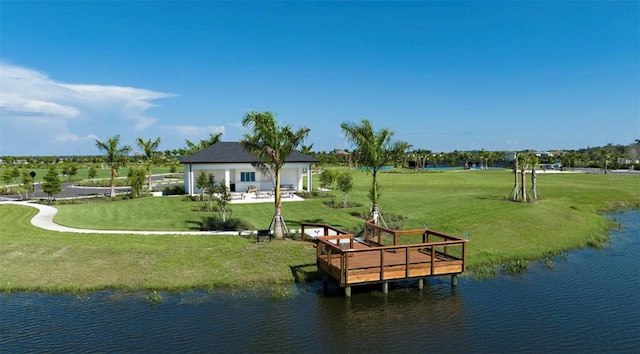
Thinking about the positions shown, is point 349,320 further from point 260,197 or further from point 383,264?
point 260,197

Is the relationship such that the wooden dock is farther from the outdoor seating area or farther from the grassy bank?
the outdoor seating area

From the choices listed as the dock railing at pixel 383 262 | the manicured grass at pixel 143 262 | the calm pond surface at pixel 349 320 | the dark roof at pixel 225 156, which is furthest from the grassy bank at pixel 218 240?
the dark roof at pixel 225 156

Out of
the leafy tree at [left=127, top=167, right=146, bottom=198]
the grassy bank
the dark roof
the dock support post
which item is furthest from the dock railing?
the leafy tree at [left=127, top=167, right=146, bottom=198]

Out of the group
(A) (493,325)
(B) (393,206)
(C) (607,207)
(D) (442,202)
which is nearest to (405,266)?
(A) (493,325)

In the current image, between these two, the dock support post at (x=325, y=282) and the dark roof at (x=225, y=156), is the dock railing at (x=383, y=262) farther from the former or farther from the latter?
the dark roof at (x=225, y=156)

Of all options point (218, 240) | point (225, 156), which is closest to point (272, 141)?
point (218, 240)

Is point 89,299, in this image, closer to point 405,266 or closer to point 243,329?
point 243,329
